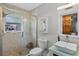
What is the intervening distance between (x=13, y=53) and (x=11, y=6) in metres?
0.72

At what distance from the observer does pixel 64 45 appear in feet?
5.24

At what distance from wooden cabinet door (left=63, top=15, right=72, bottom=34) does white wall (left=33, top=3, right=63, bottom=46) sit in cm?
13

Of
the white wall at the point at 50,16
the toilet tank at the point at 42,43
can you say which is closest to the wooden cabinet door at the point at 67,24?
the white wall at the point at 50,16

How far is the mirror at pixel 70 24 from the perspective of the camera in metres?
1.57

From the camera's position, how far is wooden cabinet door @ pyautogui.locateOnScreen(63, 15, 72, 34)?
1.60 meters

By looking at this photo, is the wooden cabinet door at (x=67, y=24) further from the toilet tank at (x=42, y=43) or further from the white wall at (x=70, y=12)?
the toilet tank at (x=42, y=43)

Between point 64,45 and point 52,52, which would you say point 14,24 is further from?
point 64,45

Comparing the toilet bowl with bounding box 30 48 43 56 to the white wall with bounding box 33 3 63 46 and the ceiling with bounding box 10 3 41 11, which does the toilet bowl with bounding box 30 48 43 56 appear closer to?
the white wall with bounding box 33 3 63 46

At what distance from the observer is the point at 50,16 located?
1651 mm

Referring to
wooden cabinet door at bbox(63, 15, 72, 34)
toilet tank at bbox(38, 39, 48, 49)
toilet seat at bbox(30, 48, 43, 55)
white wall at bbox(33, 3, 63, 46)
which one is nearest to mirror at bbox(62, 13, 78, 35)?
wooden cabinet door at bbox(63, 15, 72, 34)

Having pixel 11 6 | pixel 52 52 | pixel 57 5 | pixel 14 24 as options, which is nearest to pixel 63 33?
pixel 52 52

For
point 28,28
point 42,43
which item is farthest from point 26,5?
point 42,43

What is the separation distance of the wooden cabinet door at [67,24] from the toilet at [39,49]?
0.37 meters

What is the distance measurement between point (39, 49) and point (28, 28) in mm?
373
